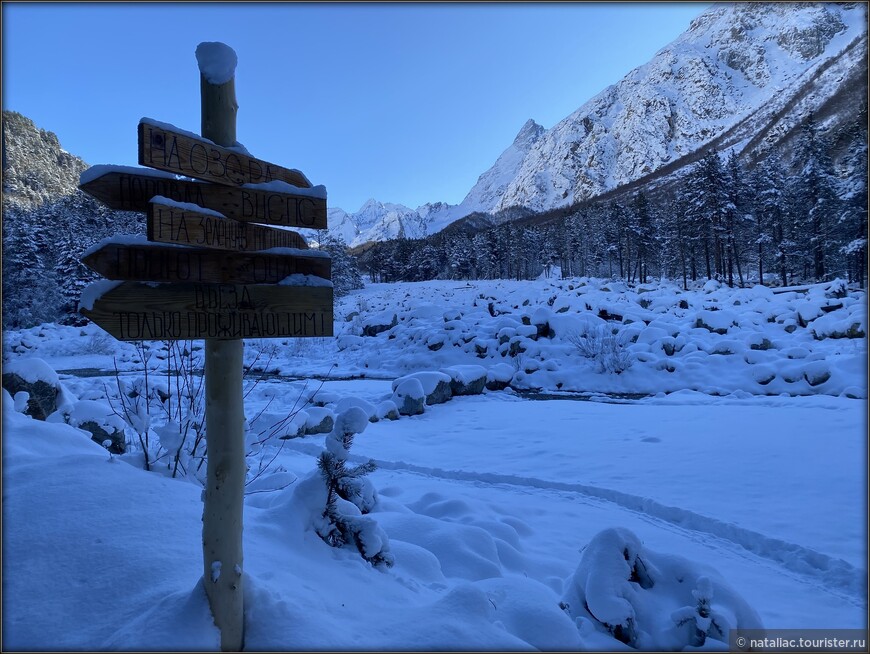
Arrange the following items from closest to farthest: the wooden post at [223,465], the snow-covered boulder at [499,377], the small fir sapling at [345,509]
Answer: the wooden post at [223,465]
the small fir sapling at [345,509]
the snow-covered boulder at [499,377]

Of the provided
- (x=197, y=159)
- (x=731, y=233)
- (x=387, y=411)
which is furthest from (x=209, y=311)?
(x=731, y=233)

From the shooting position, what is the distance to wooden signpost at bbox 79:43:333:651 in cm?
185

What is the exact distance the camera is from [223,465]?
2.07 meters

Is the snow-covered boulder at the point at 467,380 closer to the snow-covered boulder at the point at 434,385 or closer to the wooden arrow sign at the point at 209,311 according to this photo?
the snow-covered boulder at the point at 434,385

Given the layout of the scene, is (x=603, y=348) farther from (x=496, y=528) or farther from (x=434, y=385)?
(x=496, y=528)

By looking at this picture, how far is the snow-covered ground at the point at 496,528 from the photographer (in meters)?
2.17

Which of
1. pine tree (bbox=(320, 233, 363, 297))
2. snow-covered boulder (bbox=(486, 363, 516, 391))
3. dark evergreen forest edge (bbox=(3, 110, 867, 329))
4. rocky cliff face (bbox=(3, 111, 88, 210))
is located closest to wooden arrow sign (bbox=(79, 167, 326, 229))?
snow-covered boulder (bbox=(486, 363, 516, 391))

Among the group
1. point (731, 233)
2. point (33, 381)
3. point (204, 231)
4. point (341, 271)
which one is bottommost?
point (33, 381)

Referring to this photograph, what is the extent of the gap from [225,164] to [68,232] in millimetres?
43818

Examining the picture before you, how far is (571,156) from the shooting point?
19488 centimetres

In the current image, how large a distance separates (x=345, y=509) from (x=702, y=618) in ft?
7.95

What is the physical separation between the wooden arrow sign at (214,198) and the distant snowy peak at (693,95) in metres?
185

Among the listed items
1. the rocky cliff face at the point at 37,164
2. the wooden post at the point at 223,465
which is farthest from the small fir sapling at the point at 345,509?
the rocky cliff face at the point at 37,164

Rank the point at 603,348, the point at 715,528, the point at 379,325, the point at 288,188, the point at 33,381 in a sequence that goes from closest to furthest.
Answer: the point at 288,188
the point at 715,528
the point at 33,381
the point at 603,348
the point at 379,325
